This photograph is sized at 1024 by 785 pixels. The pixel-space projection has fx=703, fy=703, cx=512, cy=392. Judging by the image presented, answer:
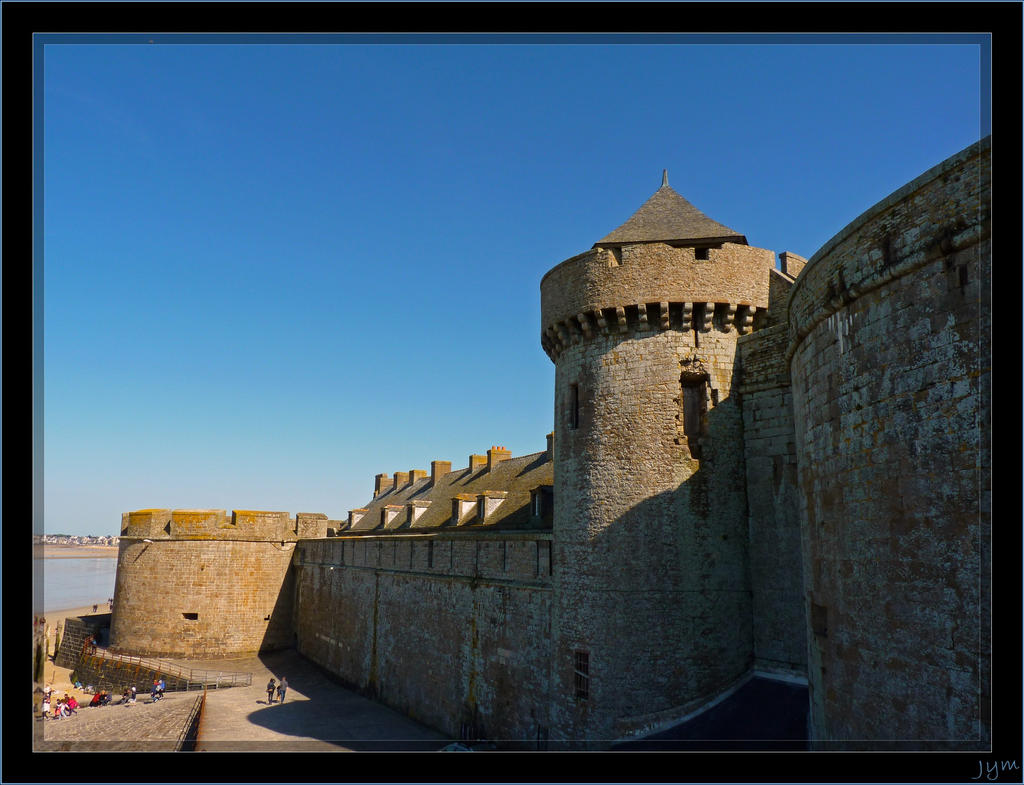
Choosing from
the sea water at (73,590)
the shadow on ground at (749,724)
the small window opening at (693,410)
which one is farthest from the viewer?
the sea water at (73,590)

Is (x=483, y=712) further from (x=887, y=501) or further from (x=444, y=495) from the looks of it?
(x=444, y=495)

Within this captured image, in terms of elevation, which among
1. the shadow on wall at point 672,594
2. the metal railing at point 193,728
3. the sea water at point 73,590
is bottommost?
the sea water at point 73,590

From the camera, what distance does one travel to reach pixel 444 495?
105 feet

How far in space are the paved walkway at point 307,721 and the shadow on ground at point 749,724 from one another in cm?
627

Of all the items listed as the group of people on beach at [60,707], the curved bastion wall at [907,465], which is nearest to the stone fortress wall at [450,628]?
the curved bastion wall at [907,465]

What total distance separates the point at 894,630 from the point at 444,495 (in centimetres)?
2605

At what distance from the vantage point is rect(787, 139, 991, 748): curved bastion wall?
5.98 meters

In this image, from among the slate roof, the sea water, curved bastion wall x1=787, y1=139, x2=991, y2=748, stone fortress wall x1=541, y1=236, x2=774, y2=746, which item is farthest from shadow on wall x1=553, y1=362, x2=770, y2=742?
the sea water

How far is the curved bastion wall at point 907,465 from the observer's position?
5.98 m

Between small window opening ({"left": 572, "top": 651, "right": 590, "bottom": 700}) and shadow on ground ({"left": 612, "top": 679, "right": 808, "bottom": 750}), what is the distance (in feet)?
3.90

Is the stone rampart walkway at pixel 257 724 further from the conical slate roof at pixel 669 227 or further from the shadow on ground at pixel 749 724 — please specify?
the conical slate roof at pixel 669 227

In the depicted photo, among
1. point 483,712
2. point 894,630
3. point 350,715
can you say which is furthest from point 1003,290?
point 350,715

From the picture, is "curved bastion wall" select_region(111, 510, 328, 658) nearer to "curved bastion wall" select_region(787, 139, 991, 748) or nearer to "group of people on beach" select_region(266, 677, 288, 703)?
"group of people on beach" select_region(266, 677, 288, 703)

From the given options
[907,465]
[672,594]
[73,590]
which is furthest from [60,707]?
[73,590]
